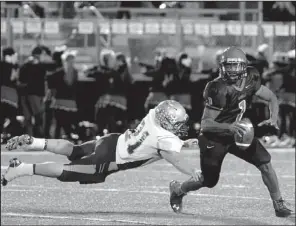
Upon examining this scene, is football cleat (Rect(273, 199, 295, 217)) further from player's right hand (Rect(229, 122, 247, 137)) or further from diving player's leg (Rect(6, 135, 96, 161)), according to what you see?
diving player's leg (Rect(6, 135, 96, 161))

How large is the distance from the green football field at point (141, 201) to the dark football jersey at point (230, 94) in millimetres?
1127

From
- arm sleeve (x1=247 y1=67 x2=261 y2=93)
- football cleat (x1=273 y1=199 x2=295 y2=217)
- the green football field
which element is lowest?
the green football field

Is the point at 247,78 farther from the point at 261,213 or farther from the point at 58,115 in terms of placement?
the point at 58,115

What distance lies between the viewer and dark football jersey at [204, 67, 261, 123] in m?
11.7

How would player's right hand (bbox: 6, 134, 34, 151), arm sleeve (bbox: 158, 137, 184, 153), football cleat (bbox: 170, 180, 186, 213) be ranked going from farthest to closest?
football cleat (bbox: 170, 180, 186, 213)
arm sleeve (bbox: 158, 137, 184, 153)
player's right hand (bbox: 6, 134, 34, 151)

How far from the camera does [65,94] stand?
2025 cm

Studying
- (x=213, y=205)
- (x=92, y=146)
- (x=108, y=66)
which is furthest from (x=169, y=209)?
(x=108, y=66)

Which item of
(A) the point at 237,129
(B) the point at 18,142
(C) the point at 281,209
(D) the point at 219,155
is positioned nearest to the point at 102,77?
(C) the point at 281,209

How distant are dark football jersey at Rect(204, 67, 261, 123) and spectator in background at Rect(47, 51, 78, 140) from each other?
724cm

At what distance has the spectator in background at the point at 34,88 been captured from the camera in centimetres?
2034

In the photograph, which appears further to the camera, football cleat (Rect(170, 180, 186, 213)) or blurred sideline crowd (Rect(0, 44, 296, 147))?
blurred sideline crowd (Rect(0, 44, 296, 147))

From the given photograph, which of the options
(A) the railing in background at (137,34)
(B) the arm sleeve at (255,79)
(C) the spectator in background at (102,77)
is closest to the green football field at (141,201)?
(B) the arm sleeve at (255,79)

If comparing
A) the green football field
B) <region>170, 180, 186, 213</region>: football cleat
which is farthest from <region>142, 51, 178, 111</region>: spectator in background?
<region>170, 180, 186, 213</region>: football cleat

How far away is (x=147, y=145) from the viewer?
37.1 ft
